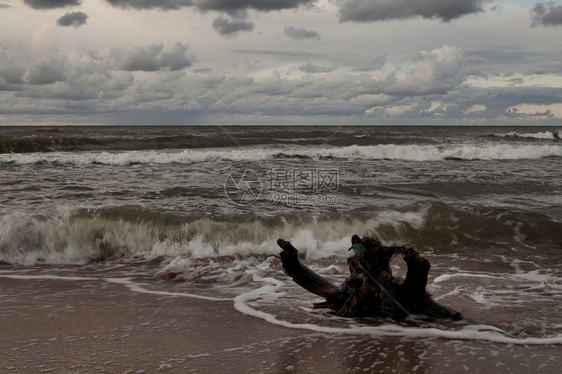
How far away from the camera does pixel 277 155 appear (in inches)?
1000

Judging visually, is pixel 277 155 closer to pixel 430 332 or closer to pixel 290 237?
pixel 290 237

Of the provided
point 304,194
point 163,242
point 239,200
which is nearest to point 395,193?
point 304,194

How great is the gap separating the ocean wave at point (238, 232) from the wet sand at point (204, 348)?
9.04 ft

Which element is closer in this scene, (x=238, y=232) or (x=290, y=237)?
(x=238, y=232)

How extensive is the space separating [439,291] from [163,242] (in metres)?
4.35

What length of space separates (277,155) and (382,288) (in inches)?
830

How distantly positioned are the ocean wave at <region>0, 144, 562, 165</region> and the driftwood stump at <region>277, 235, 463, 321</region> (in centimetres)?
1791
